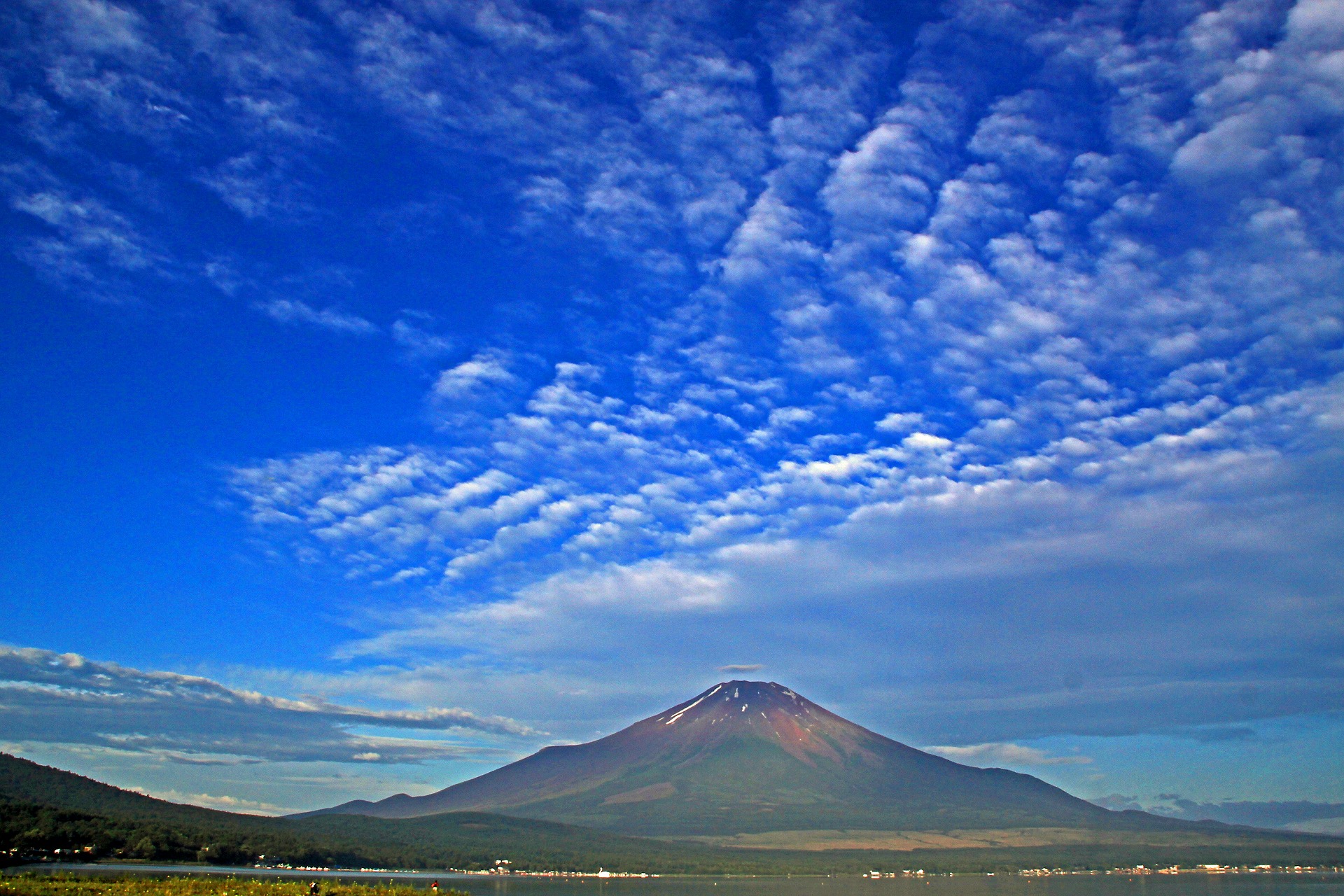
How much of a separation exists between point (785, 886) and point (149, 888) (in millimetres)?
118059

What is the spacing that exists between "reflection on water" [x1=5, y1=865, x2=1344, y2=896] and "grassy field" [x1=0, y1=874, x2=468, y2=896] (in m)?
35.0

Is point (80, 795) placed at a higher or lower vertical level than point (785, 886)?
higher

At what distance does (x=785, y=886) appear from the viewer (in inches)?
6368

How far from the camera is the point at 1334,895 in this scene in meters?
118

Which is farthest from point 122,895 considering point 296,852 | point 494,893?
point 296,852

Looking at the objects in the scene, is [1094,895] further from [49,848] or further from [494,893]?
[49,848]

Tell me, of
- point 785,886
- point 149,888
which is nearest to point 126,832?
point 149,888

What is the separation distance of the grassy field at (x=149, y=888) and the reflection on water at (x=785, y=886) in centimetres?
3500

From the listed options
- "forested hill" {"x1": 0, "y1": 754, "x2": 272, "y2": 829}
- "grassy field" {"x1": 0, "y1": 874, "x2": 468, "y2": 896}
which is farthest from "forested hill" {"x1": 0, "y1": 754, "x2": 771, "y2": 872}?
"grassy field" {"x1": 0, "y1": 874, "x2": 468, "y2": 896}

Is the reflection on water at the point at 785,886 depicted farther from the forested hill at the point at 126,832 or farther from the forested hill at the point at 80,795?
the forested hill at the point at 80,795

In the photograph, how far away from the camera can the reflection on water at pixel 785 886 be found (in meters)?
128

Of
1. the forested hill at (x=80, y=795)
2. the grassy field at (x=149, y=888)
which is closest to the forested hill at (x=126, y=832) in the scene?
the forested hill at (x=80, y=795)

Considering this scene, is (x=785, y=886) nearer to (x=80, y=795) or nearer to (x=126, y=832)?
(x=126, y=832)

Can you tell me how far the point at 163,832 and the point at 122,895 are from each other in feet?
320
